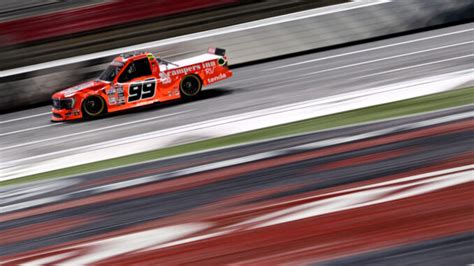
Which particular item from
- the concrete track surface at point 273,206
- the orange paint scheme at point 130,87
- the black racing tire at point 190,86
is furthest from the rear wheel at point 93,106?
the concrete track surface at point 273,206

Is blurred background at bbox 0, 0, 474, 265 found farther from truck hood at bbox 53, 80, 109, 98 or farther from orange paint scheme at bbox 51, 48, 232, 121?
truck hood at bbox 53, 80, 109, 98

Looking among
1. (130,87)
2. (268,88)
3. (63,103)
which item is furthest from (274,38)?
(63,103)

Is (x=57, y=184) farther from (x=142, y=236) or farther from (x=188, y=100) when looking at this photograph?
(x=188, y=100)

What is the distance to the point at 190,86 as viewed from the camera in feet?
51.7

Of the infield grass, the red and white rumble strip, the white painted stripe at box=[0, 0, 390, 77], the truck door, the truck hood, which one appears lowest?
the red and white rumble strip

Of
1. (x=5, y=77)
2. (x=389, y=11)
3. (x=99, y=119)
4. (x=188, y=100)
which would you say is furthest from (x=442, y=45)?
(x=5, y=77)

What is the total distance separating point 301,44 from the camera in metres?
19.2

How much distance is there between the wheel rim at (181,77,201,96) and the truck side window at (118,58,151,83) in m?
0.79

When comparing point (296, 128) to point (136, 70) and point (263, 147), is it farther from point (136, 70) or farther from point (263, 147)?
point (136, 70)

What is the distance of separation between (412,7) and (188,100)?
7.36 m

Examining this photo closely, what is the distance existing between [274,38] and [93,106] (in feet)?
18.8

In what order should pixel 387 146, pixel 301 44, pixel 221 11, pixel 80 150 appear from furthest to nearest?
pixel 221 11
pixel 301 44
pixel 80 150
pixel 387 146

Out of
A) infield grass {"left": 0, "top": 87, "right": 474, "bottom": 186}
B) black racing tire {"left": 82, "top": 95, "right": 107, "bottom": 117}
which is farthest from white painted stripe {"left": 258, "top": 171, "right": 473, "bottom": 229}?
black racing tire {"left": 82, "top": 95, "right": 107, "bottom": 117}

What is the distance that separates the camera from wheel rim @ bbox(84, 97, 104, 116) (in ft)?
50.2
